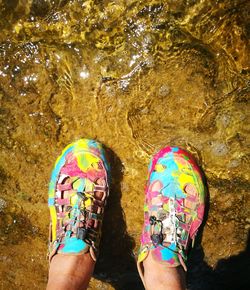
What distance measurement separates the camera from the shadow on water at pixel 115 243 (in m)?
2.68

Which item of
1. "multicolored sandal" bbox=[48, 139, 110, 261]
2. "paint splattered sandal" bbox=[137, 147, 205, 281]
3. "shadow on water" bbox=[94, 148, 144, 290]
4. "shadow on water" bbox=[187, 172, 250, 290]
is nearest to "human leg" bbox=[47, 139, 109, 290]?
"multicolored sandal" bbox=[48, 139, 110, 261]

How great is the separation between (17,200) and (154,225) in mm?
1159

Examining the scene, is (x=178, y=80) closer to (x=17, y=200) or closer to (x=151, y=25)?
(x=151, y=25)

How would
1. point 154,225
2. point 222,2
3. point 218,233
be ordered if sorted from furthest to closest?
point 218,233
point 154,225
point 222,2

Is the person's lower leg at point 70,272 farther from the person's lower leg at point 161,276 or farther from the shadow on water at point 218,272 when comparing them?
the shadow on water at point 218,272

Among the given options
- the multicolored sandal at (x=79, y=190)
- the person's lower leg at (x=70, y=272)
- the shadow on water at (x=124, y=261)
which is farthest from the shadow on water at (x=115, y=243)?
the person's lower leg at (x=70, y=272)

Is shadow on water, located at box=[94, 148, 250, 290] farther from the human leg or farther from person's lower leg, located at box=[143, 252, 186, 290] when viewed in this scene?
person's lower leg, located at box=[143, 252, 186, 290]

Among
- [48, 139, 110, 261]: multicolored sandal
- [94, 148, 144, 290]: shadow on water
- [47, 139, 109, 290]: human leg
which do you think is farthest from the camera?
[94, 148, 144, 290]: shadow on water

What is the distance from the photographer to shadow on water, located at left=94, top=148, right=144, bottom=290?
2676 millimetres

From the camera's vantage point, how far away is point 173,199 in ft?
8.38

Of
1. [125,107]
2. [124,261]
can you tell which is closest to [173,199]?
[124,261]

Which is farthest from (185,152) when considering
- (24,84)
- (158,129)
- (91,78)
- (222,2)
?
(24,84)

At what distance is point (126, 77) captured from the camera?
250 cm

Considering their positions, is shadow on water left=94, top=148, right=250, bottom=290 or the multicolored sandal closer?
the multicolored sandal
